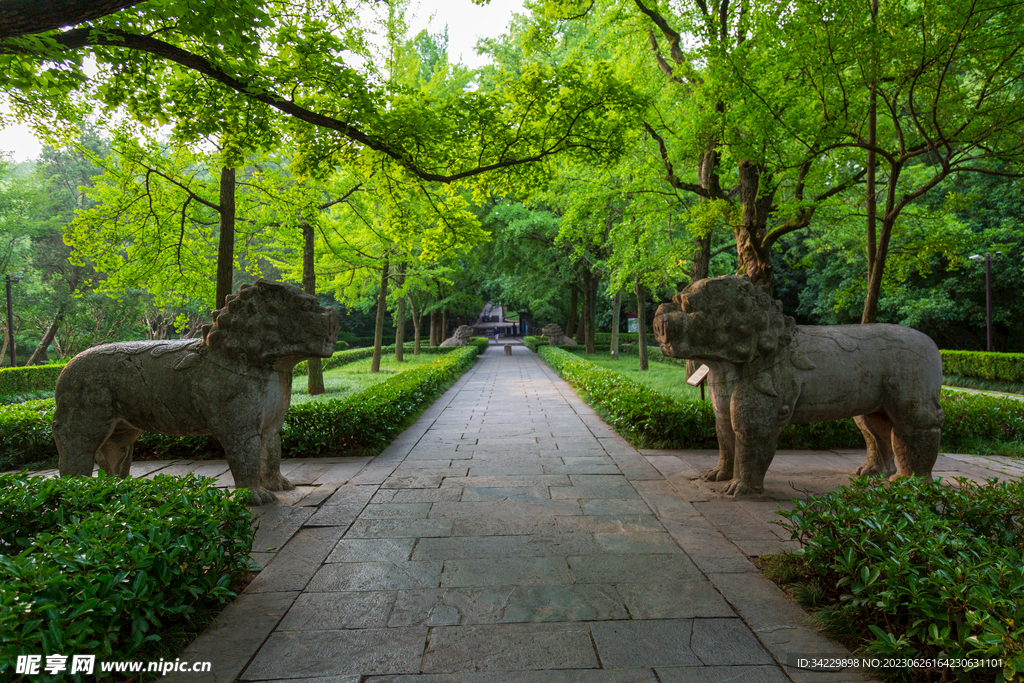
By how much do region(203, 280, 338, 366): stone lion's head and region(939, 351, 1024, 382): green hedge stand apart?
19651 millimetres

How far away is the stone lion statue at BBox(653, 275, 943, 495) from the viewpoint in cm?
424

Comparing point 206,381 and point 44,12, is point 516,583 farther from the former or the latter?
point 44,12

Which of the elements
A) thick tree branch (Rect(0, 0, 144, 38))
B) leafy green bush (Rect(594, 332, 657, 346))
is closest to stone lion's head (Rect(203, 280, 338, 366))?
thick tree branch (Rect(0, 0, 144, 38))

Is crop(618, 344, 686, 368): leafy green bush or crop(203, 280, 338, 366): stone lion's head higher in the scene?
crop(203, 280, 338, 366): stone lion's head

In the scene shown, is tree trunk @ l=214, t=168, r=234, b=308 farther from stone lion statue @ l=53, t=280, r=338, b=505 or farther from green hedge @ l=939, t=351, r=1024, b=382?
green hedge @ l=939, t=351, r=1024, b=382

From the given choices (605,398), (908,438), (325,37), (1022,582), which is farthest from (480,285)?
(1022,582)

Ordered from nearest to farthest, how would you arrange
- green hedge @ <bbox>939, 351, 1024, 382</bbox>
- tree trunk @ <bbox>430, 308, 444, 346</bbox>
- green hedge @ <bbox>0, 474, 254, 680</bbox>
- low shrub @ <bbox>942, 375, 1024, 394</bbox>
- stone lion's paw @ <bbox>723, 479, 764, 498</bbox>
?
green hedge @ <bbox>0, 474, 254, 680</bbox> → stone lion's paw @ <bbox>723, 479, 764, 498</bbox> → low shrub @ <bbox>942, 375, 1024, 394</bbox> → green hedge @ <bbox>939, 351, 1024, 382</bbox> → tree trunk @ <bbox>430, 308, 444, 346</bbox>

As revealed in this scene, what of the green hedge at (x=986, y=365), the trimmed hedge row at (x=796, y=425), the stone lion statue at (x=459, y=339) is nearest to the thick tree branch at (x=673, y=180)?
the trimmed hedge row at (x=796, y=425)

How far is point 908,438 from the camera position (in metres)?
4.38

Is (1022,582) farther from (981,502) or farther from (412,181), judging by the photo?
(412,181)

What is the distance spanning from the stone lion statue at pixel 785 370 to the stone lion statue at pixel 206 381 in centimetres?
324

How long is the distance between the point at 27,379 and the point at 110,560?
17.6 metres

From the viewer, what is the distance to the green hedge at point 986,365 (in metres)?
14.9

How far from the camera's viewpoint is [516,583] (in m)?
3.02
